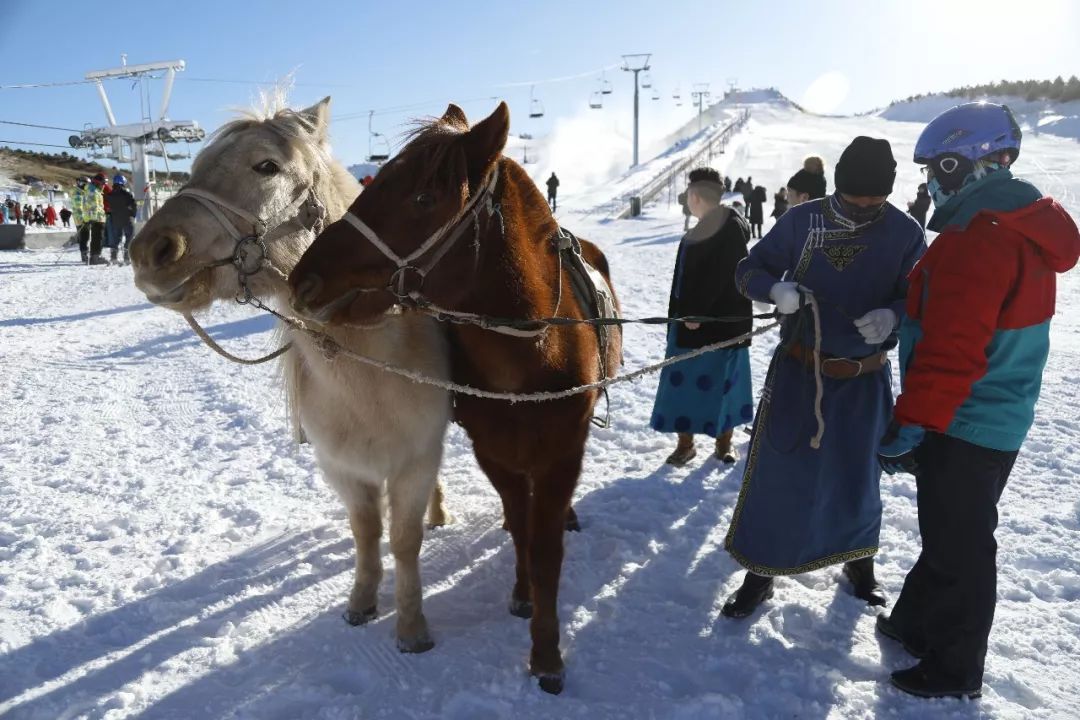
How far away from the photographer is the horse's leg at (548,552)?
271 cm

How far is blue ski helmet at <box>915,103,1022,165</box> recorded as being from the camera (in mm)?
2287

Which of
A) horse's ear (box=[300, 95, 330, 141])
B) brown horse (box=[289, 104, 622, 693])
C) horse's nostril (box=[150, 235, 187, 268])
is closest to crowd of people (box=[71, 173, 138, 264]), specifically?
horse's ear (box=[300, 95, 330, 141])

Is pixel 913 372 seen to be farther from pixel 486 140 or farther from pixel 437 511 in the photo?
pixel 437 511

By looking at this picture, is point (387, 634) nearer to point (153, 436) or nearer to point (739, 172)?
point (153, 436)

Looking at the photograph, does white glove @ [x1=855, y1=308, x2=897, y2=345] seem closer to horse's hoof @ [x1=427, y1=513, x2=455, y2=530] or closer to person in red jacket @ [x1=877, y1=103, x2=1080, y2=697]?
person in red jacket @ [x1=877, y1=103, x2=1080, y2=697]

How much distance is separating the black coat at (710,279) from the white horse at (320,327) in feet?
7.66

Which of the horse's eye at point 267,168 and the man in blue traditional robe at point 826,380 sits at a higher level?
the horse's eye at point 267,168

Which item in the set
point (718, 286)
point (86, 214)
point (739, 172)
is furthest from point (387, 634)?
point (739, 172)

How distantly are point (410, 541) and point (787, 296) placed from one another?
1903 mm

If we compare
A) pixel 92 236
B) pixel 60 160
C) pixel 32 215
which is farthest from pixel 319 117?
pixel 60 160

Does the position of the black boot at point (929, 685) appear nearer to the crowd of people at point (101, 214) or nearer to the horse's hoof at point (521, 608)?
the horse's hoof at point (521, 608)

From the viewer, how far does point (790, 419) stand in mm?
2930

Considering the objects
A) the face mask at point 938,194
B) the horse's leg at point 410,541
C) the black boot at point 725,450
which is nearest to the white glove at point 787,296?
the face mask at point 938,194

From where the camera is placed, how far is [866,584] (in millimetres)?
3197
